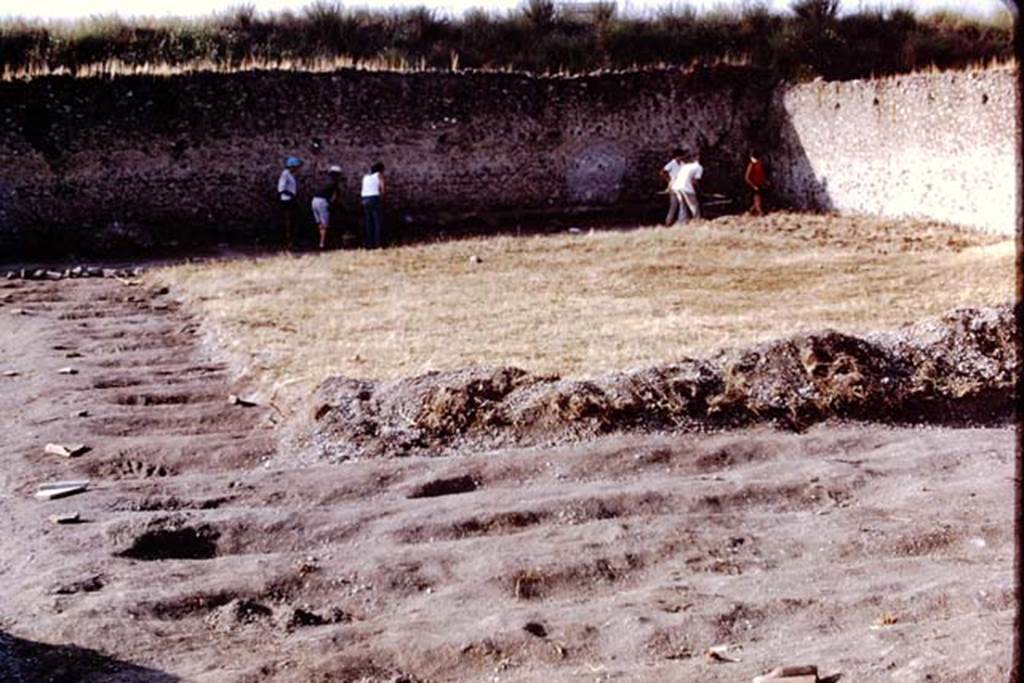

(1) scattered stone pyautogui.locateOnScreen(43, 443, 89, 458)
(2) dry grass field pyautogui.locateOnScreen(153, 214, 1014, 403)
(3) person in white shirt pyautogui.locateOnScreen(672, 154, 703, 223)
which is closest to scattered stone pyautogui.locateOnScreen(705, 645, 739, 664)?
(2) dry grass field pyautogui.locateOnScreen(153, 214, 1014, 403)

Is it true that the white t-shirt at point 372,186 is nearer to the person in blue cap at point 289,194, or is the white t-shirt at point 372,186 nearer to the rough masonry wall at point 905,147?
the person in blue cap at point 289,194

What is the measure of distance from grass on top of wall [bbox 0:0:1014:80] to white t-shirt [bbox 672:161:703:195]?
6.47m

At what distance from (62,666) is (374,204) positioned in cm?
1523

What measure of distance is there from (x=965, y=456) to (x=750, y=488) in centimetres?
156

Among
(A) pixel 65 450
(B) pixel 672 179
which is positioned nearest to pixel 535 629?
(A) pixel 65 450

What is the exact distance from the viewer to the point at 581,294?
14.1 meters

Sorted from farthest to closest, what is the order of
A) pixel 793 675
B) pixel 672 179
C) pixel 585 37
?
pixel 585 37 → pixel 672 179 → pixel 793 675

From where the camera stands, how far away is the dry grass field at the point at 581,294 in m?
10.6

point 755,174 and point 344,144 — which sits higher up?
point 344,144

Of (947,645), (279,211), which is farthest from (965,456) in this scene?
(279,211)

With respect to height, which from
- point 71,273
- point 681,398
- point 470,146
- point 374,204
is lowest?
point 71,273

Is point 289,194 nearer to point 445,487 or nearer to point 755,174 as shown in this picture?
point 755,174

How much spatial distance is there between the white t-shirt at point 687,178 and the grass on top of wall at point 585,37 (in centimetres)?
647

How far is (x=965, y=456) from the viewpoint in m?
7.91
